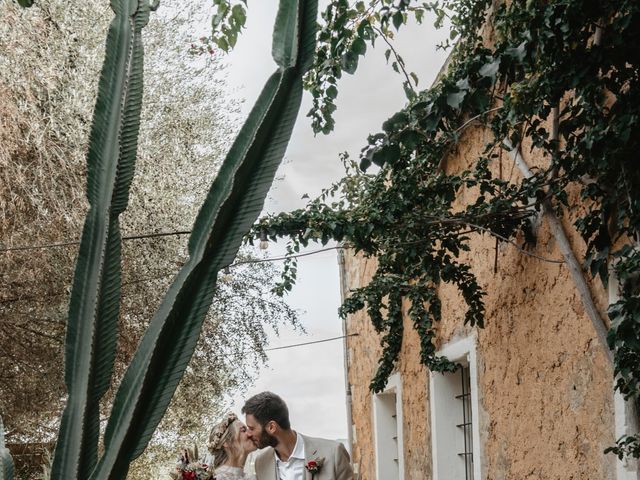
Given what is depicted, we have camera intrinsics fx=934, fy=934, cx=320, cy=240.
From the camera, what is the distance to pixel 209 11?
37.1 feet

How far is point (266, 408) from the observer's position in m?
5.35

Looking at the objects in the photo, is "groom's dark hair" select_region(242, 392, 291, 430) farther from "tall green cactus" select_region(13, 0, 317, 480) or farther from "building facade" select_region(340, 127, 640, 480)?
"tall green cactus" select_region(13, 0, 317, 480)

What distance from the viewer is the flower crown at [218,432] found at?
5445 mm

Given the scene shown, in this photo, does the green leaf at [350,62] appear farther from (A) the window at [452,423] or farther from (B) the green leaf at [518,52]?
(A) the window at [452,423]

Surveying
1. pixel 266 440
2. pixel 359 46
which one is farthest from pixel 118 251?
pixel 359 46

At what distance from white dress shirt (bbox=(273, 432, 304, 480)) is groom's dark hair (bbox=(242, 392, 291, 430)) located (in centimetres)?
15

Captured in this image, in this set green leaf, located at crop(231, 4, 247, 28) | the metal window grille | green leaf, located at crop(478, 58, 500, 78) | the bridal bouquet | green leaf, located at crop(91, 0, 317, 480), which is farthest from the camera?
Answer: the metal window grille

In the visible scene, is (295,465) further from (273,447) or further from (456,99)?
(456,99)

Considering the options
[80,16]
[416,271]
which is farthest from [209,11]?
[416,271]

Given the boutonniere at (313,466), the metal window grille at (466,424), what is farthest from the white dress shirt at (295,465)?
the metal window grille at (466,424)

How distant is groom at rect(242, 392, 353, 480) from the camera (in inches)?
209

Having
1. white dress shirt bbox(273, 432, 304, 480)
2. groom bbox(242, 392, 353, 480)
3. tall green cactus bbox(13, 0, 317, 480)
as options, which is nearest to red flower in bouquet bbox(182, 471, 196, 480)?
groom bbox(242, 392, 353, 480)

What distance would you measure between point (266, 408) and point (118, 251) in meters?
3.90

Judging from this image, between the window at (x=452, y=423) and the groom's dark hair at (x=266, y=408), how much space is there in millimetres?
2754
